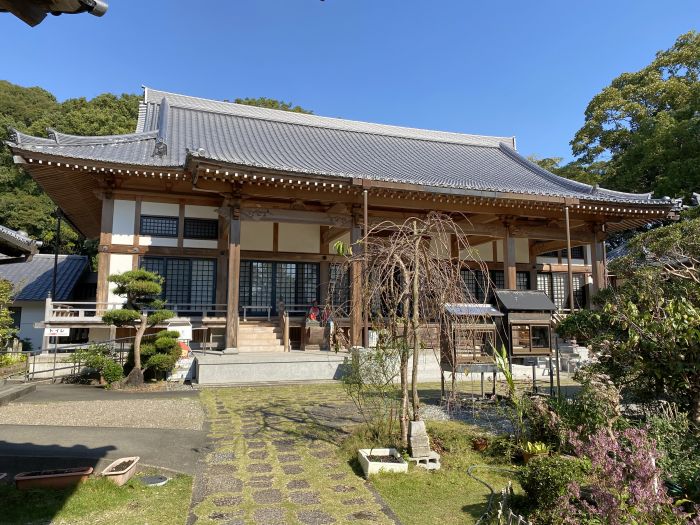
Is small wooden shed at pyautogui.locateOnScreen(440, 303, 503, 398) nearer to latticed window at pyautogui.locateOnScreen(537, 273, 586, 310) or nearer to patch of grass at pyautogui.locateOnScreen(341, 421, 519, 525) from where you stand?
patch of grass at pyautogui.locateOnScreen(341, 421, 519, 525)

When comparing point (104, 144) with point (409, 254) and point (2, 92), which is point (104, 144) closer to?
point (409, 254)

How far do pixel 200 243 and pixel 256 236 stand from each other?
1958 millimetres

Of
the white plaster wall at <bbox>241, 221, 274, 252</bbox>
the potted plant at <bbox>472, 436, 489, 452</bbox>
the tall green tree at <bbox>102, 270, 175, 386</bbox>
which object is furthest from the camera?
the white plaster wall at <bbox>241, 221, 274, 252</bbox>

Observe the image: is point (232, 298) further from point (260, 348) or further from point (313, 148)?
point (313, 148)

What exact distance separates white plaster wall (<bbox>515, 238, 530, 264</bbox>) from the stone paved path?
1323cm

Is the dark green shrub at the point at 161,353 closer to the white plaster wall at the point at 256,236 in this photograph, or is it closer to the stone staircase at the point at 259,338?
the stone staircase at the point at 259,338

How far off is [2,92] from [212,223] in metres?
32.2

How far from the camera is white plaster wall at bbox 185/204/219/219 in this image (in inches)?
570

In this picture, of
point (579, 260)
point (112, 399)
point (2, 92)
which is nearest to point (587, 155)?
point (579, 260)

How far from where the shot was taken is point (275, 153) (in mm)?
16062

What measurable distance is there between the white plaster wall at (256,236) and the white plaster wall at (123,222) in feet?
11.6

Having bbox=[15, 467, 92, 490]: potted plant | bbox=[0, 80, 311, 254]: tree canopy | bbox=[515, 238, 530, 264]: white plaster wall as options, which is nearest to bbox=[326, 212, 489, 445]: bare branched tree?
bbox=[15, 467, 92, 490]: potted plant

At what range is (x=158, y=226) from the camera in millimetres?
14086

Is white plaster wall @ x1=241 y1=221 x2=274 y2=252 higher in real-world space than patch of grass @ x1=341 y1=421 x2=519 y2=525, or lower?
higher
